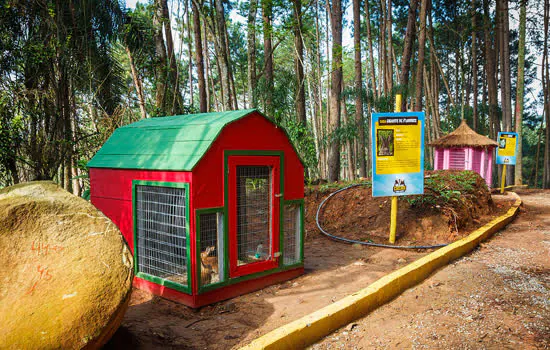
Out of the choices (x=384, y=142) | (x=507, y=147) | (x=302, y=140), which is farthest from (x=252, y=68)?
(x=507, y=147)

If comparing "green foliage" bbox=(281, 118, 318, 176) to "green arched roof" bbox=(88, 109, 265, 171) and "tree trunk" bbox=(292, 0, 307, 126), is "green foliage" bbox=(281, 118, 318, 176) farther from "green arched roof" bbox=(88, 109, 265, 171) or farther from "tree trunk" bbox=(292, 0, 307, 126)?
"green arched roof" bbox=(88, 109, 265, 171)

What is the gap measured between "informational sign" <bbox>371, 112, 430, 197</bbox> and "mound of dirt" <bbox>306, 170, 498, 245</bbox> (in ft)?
3.92

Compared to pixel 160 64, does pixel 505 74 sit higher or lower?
higher

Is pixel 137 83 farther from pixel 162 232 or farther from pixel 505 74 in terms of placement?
pixel 505 74

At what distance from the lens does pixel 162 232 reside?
5.21 meters

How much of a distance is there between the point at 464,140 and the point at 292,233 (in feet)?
45.8

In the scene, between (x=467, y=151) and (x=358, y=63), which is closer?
(x=467, y=151)

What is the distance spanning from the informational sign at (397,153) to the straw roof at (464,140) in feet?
36.8

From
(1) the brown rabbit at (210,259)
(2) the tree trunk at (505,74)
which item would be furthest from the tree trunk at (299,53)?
(2) the tree trunk at (505,74)

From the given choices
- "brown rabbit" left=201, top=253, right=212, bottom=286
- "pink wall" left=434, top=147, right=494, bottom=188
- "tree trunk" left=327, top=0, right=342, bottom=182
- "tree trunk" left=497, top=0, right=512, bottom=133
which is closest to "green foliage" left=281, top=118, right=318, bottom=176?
"tree trunk" left=327, top=0, right=342, bottom=182

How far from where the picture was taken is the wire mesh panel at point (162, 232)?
498 centimetres

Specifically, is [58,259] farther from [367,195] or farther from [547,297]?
[367,195]

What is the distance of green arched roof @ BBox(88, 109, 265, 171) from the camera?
16.2ft

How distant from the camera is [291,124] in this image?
1078 cm
